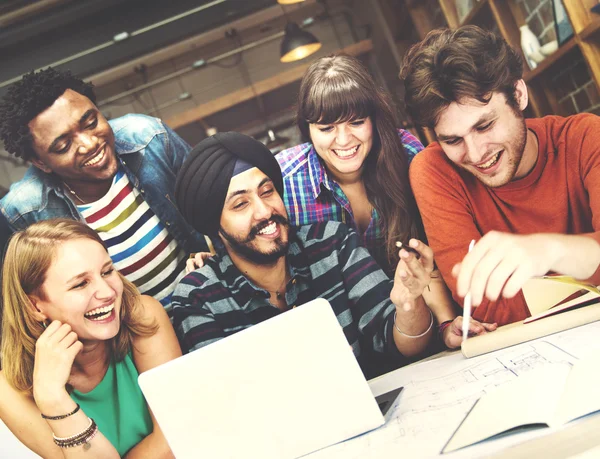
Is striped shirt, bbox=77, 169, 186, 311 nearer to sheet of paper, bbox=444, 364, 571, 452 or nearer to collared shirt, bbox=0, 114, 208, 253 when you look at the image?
collared shirt, bbox=0, 114, 208, 253

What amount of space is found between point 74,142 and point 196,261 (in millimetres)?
582

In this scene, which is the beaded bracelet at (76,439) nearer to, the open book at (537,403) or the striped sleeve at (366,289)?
the striped sleeve at (366,289)

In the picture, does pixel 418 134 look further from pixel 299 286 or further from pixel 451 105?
pixel 299 286

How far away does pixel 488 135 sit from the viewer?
1706 mm

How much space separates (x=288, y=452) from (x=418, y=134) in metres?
1.30

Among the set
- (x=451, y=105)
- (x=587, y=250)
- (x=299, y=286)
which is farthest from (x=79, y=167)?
(x=587, y=250)

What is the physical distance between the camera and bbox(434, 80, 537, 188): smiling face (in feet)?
5.55

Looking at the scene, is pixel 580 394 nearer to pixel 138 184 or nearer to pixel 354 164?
pixel 354 164

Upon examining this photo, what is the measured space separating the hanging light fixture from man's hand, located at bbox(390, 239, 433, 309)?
1.05 m

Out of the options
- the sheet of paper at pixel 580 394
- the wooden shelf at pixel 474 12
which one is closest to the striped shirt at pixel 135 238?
the sheet of paper at pixel 580 394

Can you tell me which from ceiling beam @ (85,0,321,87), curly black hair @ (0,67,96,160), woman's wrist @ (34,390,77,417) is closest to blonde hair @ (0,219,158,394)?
woman's wrist @ (34,390,77,417)

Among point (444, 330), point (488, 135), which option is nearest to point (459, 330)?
point (444, 330)

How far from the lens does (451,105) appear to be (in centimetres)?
169

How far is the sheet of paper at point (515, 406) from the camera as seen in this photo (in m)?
0.87
